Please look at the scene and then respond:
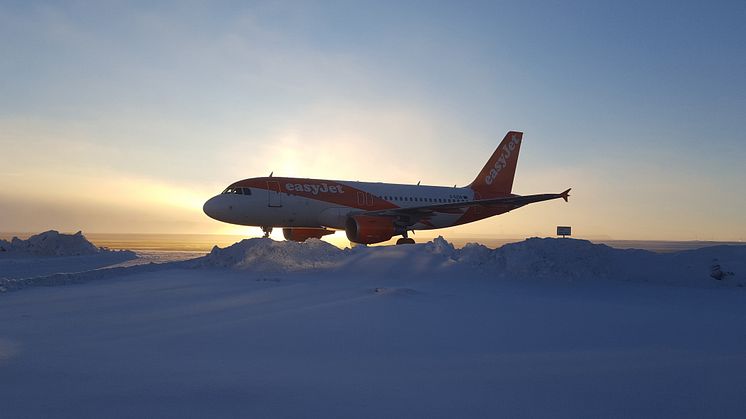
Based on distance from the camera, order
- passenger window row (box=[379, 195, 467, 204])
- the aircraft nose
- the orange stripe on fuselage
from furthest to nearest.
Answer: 1. passenger window row (box=[379, 195, 467, 204])
2. the orange stripe on fuselage
3. the aircraft nose

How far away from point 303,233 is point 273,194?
310cm

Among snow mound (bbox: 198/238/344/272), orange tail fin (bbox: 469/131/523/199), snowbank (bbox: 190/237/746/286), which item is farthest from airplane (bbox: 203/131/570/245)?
snowbank (bbox: 190/237/746/286)

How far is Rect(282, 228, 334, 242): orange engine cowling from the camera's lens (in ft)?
77.8

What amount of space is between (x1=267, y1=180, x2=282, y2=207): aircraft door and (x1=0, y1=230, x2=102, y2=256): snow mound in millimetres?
7251

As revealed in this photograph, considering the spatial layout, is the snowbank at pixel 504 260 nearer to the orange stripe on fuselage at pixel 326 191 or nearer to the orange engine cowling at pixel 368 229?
the orange engine cowling at pixel 368 229

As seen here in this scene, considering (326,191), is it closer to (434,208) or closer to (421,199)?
(434,208)

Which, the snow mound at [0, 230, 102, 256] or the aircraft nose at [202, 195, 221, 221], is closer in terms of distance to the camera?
the snow mound at [0, 230, 102, 256]

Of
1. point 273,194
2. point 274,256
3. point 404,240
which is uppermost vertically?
point 273,194

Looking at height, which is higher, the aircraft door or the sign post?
the aircraft door

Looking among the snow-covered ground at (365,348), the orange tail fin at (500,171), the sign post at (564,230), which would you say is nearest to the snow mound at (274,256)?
the snow-covered ground at (365,348)

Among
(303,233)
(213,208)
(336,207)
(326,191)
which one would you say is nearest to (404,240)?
(336,207)

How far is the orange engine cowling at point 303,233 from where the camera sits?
77.8 ft

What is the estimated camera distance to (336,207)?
23047 mm

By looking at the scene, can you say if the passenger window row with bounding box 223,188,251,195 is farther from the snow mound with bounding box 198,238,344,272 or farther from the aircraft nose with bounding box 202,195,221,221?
the snow mound with bounding box 198,238,344,272
